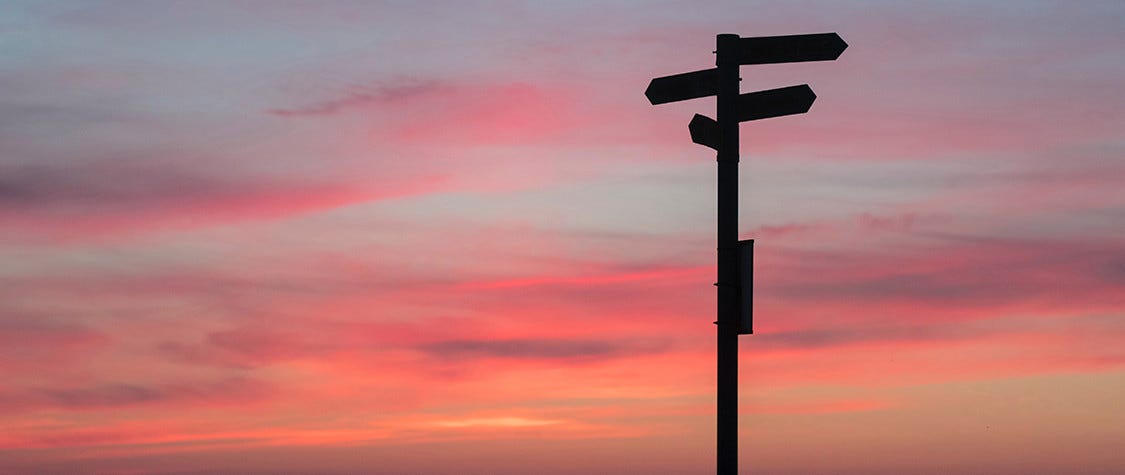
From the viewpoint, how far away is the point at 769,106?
12562mm

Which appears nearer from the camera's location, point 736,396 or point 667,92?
point 736,396

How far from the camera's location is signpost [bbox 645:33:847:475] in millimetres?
12273

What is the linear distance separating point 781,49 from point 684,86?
958mm

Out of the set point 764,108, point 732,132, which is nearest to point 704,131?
point 732,132

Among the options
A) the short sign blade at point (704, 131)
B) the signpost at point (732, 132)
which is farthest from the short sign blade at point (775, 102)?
the short sign blade at point (704, 131)

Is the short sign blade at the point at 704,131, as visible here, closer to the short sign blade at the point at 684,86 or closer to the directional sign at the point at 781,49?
the short sign blade at the point at 684,86

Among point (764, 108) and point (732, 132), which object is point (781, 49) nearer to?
Result: point (764, 108)

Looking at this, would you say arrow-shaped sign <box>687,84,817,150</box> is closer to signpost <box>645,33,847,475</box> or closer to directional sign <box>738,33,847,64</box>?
signpost <box>645,33,847,475</box>

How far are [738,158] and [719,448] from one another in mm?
2623

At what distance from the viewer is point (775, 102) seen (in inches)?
494

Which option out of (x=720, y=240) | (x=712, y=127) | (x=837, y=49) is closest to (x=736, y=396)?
(x=720, y=240)

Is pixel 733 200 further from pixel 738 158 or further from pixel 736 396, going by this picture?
pixel 736 396

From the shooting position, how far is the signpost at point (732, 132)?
12.3m

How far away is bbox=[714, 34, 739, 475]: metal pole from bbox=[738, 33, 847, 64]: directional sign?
0.10 m
